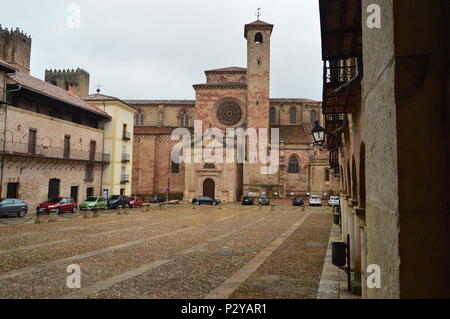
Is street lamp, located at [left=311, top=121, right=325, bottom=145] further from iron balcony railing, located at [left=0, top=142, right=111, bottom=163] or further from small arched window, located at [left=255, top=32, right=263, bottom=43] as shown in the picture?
small arched window, located at [left=255, top=32, right=263, bottom=43]

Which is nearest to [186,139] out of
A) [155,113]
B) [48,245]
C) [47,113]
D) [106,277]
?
[155,113]

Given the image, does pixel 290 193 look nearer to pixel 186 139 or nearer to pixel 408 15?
pixel 186 139

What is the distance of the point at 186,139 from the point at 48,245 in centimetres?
3513

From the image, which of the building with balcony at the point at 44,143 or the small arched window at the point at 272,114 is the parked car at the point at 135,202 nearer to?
the building with balcony at the point at 44,143

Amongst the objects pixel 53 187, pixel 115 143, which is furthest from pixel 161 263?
pixel 115 143

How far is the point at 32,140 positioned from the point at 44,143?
1075mm

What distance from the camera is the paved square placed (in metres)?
6.53

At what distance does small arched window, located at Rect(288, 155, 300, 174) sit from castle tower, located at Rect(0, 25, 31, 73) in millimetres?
34553

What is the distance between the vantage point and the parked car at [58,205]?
76.0ft

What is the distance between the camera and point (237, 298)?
6023 mm

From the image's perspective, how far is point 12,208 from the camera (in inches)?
805

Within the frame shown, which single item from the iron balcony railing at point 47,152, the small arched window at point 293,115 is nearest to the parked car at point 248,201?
the iron balcony railing at point 47,152

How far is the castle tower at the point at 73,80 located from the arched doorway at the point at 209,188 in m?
27.6

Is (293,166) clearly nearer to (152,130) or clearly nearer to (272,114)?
(272,114)
